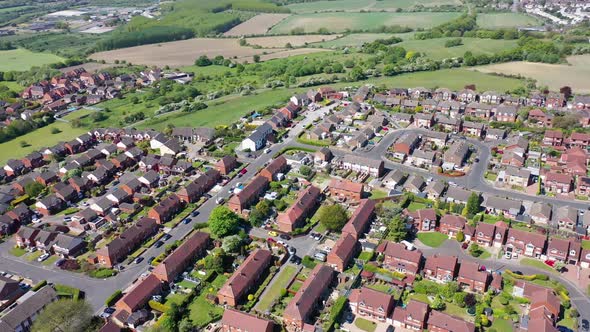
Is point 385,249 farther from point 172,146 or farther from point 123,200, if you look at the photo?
point 172,146

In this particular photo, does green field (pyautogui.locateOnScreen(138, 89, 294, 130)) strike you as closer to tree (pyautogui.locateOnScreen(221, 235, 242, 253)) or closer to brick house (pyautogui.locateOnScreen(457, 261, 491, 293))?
tree (pyautogui.locateOnScreen(221, 235, 242, 253))

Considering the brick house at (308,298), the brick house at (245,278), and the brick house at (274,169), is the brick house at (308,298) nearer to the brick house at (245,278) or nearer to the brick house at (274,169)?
the brick house at (245,278)

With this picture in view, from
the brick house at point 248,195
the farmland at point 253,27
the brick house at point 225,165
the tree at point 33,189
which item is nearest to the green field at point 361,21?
the farmland at point 253,27

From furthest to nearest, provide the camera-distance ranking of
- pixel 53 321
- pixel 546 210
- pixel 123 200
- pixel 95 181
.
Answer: pixel 95 181 < pixel 123 200 < pixel 546 210 < pixel 53 321

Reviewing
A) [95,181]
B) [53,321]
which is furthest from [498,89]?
[53,321]

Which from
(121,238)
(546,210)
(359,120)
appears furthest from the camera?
(359,120)

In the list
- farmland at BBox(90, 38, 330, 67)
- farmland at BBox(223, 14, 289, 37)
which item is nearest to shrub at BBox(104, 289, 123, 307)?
farmland at BBox(90, 38, 330, 67)
